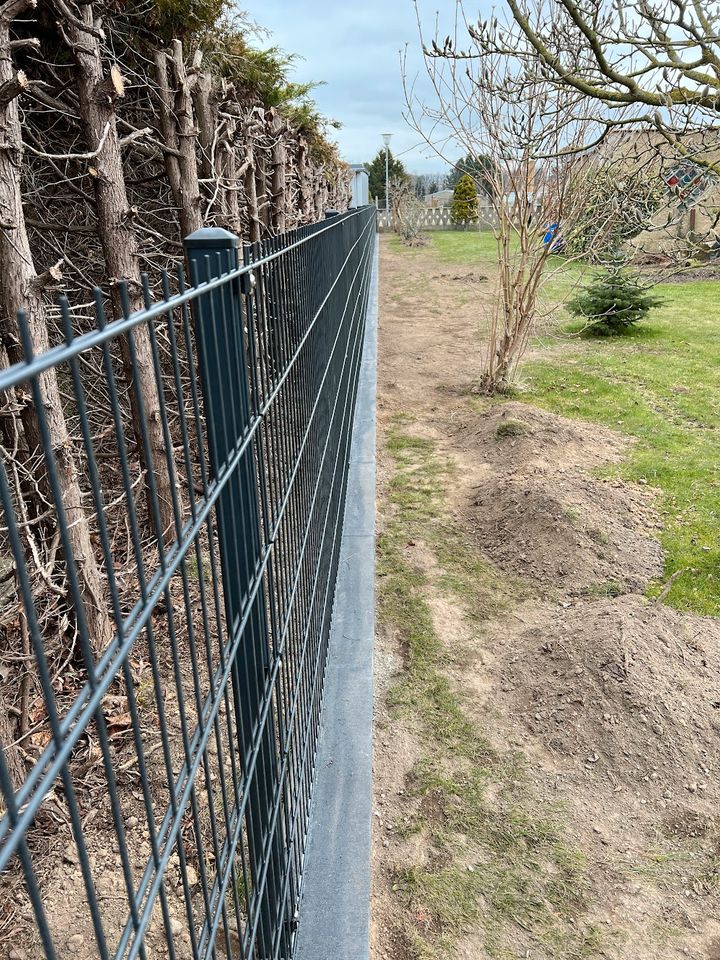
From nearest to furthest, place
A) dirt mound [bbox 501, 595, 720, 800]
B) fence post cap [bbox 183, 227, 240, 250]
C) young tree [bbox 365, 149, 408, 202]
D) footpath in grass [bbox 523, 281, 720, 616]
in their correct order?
fence post cap [bbox 183, 227, 240, 250] < dirt mound [bbox 501, 595, 720, 800] < footpath in grass [bbox 523, 281, 720, 616] < young tree [bbox 365, 149, 408, 202]

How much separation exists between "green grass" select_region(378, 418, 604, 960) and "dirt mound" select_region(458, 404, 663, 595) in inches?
17.9

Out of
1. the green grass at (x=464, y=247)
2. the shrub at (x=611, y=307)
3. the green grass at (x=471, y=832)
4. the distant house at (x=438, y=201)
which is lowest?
the green grass at (x=471, y=832)

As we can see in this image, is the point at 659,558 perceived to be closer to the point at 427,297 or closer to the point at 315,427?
the point at 315,427

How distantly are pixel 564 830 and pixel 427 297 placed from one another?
14337 millimetres

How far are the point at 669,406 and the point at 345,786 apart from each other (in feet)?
20.9

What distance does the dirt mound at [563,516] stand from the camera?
4.51m

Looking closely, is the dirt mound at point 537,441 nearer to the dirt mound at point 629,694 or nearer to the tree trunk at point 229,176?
the dirt mound at point 629,694

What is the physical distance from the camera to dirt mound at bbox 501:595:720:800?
3.11 meters

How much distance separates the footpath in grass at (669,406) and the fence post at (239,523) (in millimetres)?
3143

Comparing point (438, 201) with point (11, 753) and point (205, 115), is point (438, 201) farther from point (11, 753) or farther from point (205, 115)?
point (11, 753)

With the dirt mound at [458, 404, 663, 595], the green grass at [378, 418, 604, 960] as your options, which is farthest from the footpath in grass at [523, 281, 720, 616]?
the green grass at [378, 418, 604, 960]

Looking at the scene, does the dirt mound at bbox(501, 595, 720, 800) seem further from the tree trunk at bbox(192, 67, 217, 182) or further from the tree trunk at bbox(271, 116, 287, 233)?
the tree trunk at bbox(271, 116, 287, 233)

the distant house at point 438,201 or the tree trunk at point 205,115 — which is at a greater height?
the distant house at point 438,201

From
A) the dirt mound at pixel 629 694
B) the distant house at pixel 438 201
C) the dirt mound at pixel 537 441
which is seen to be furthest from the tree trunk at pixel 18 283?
the distant house at pixel 438 201
